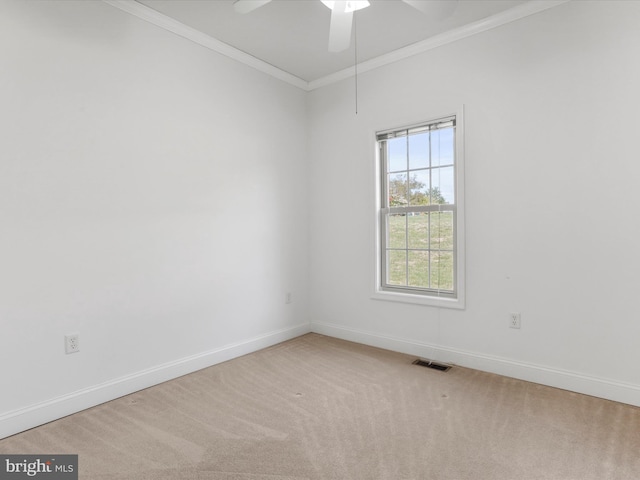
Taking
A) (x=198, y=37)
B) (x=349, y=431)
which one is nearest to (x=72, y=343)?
(x=349, y=431)

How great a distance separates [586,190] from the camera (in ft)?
8.18

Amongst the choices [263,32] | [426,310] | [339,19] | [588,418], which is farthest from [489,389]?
[263,32]

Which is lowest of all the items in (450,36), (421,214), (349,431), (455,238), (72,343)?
(349,431)

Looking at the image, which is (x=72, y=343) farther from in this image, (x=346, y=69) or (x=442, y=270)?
(x=346, y=69)

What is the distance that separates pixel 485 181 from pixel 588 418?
171 cm

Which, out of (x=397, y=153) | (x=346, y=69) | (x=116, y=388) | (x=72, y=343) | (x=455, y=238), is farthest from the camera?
(x=346, y=69)

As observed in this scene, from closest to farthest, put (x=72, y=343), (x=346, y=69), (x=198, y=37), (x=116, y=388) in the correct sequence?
(x=72, y=343), (x=116, y=388), (x=198, y=37), (x=346, y=69)

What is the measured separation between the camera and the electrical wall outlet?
2309mm

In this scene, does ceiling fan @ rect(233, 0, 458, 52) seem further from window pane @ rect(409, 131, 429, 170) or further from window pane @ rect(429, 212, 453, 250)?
window pane @ rect(429, 212, 453, 250)

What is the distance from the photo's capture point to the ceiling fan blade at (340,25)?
209 centimetres

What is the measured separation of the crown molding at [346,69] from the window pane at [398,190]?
105cm

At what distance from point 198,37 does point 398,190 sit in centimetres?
216

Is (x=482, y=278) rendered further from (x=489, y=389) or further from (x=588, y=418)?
(x=588, y=418)

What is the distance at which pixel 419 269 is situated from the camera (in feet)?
11.1
